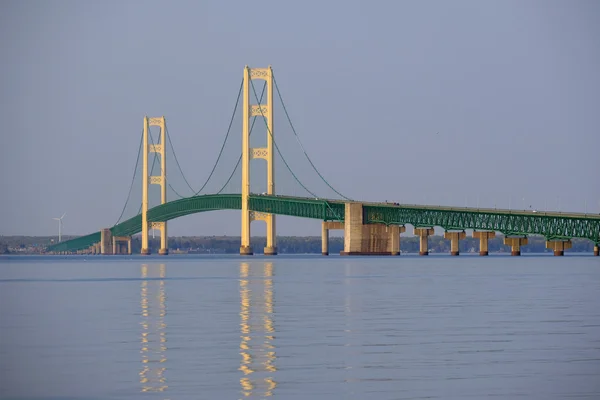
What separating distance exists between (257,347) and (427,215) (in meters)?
121

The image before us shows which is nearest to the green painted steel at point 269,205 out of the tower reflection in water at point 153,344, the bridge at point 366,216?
the bridge at point 366,216

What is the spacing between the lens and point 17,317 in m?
33.6

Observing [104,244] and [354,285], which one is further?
[104,244]

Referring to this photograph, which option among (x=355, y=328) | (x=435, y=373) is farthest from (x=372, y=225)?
(x=435, y=373)

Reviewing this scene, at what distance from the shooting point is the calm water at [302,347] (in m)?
18.5

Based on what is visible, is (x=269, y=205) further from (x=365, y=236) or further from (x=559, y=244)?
(x=559, y=244)

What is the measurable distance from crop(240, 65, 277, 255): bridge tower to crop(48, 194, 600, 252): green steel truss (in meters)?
1.93

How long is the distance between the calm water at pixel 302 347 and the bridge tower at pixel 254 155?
92.5 metres

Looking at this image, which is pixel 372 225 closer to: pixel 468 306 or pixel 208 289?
pixel 208 289

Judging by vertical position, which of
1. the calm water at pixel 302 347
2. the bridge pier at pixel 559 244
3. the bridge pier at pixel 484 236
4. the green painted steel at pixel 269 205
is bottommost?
the calm water at pixel 302 347

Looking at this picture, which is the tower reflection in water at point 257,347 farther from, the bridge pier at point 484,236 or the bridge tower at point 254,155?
the bridge pier at point 484,236

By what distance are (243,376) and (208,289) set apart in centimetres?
3255

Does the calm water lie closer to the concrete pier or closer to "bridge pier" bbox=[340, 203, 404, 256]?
"bridge pier" bbox=[340, 203, 404, 256]

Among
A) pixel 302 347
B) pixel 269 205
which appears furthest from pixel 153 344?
pixel 269 205
